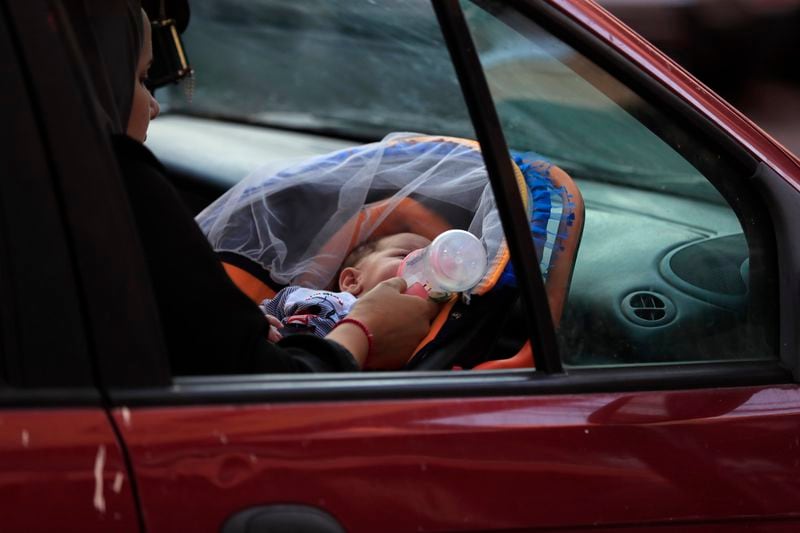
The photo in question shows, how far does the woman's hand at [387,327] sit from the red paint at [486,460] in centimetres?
45

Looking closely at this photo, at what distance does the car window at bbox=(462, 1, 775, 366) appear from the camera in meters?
1.74

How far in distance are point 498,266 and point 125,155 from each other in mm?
797

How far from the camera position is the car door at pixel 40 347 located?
4.71 feet

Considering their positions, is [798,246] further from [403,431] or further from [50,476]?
[50,476]

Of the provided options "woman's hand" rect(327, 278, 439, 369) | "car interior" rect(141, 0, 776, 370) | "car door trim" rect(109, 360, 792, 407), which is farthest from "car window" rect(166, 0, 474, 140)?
"car door trim" rect(109, 360, 792, 407)

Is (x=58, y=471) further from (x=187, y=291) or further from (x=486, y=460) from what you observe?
(x=486, y=460)

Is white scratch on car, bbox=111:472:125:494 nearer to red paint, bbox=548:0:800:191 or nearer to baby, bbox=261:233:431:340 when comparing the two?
baby, bbox=261:233:431:340

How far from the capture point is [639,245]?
2.06 m

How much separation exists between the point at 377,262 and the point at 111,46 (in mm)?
850

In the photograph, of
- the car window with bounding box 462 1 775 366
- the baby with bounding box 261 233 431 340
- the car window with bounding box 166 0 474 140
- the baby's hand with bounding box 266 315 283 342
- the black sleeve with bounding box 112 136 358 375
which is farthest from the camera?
the car window with bounding box 166 0 474 140

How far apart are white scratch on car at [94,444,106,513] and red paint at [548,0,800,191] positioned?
3.09 ft

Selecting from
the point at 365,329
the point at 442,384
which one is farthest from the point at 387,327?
the point at 442,384

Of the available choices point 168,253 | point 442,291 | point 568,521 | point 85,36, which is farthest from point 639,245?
point 85,36

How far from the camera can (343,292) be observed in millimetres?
2424
